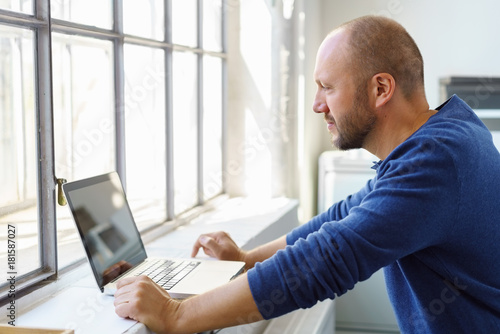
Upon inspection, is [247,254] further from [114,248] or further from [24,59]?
[24,59]

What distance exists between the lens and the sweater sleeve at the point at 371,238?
1.35 metres

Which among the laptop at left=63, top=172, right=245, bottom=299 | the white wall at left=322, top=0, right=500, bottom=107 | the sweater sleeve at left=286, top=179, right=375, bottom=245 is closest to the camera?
the laptop at left=63, top=172, right=245, bottom=299

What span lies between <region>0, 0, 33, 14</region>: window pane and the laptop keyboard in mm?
778

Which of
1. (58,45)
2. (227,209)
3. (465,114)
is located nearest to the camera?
(465,114)

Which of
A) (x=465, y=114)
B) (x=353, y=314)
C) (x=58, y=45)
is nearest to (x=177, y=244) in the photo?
(x=58, y=45)

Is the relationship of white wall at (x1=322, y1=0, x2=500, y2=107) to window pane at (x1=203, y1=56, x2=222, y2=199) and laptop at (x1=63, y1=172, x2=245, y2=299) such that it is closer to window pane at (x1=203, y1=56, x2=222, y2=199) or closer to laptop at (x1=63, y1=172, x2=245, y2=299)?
window pane at (x1=203, y1=56, x2=222, y2=199)

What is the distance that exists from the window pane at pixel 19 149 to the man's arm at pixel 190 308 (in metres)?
0.42

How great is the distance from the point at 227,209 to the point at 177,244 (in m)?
0.81

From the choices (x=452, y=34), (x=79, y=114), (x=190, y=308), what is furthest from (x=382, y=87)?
(x=452, y=34)

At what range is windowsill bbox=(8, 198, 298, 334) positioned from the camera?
5.15ft

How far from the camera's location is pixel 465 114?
156cm

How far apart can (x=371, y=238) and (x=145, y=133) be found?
1.57 meters

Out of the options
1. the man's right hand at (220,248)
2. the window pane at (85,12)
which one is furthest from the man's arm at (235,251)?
the window pane at (85,12)

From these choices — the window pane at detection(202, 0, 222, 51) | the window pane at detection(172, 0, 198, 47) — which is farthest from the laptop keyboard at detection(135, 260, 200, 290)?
the window pane at detection(202, 0, 222, 51)
